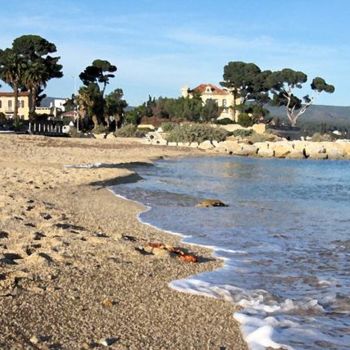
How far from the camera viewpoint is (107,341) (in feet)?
13.9

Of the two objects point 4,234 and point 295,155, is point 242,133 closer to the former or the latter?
point 295,155

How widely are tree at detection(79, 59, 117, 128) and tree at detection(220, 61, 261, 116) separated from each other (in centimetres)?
2167

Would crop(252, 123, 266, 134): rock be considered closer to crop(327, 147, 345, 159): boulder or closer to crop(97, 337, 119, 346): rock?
crop(327, 147, 345, 159): boulder

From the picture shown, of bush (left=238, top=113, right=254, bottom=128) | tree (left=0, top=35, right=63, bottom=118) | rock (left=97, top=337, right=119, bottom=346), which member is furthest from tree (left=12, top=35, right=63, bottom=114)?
rock (left=97, top=337, right=119, bottom=346)

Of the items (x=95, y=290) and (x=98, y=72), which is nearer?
(x=95, y=290)

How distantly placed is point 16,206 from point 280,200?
27.3 feet

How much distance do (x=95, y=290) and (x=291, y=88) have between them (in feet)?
315

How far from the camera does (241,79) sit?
9706 cm

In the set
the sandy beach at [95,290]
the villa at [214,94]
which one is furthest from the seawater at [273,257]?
the villa at [214,94]

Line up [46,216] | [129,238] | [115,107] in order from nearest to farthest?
[129,238], [46,216], [115,107]

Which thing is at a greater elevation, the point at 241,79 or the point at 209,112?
the point at 241,79

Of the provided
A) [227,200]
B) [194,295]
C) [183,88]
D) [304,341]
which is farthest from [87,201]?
Result: [183,88]

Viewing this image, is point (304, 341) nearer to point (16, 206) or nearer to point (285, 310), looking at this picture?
point (285, 310)

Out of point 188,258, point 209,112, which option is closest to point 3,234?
point 188,258
